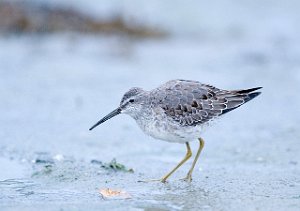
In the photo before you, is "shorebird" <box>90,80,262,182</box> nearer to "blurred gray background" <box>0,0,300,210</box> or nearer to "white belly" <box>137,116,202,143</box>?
"white belly" <box>137,116,202,143</box>

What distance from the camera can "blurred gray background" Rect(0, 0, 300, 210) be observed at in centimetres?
816

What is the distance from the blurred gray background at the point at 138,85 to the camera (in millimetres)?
8164

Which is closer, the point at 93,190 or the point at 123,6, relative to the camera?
the point at 93,190

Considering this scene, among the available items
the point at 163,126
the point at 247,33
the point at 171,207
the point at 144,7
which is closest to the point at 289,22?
the point at 247,33

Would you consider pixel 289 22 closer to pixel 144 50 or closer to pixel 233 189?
pixel 144 50

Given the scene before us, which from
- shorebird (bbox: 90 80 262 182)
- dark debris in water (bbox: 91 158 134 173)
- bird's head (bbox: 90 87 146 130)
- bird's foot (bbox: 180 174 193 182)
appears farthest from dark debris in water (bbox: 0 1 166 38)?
bird's foot (bbox: 180 174 193 182)

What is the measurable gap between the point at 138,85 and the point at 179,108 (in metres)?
5.04

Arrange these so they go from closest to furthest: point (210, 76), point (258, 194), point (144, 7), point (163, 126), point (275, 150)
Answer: point (258, 194)
point (163, 126)
point (275, 150)
point (210, 76)
point (144, 7)

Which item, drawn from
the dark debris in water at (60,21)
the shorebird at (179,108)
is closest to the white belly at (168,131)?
the shorebird at (179,108)

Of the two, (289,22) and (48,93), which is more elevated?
(289,22)

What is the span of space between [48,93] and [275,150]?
5.03m

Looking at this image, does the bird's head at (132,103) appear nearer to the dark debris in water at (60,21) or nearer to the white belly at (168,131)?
the white belly at (168,131)

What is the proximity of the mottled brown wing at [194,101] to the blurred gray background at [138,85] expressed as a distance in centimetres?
78

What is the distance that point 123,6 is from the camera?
1962 centimetres
